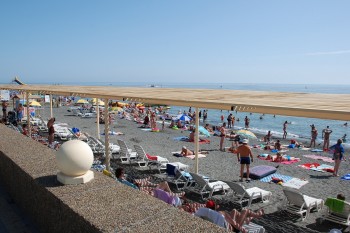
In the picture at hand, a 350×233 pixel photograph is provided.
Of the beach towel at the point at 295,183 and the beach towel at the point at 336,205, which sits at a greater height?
the beach towel at the point at 336,205

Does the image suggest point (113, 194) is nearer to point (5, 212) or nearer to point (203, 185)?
point (5, 212)

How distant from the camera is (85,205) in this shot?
243cm

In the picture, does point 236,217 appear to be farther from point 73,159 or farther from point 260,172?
point 260,172

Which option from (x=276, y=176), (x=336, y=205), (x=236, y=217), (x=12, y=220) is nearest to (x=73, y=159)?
(x=12, y=220)

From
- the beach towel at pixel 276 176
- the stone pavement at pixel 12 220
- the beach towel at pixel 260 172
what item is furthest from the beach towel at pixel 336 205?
the stone pavement at pixel 12 220

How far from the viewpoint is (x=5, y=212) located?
12.4 ft

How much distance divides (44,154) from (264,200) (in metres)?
4.74

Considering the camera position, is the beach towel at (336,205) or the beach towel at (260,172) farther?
the beach towel at (260,172)

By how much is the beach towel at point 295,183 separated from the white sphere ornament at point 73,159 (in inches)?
259

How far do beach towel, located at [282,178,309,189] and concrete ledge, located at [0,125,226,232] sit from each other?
20.9 feet

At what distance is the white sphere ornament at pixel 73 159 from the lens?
2904 mm

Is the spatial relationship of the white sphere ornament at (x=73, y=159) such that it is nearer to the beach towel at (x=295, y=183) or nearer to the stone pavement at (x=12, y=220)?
the stone pavement at (x=12, y=220)

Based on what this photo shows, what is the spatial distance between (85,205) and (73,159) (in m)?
0.62

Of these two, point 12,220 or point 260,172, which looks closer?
point 12,220
